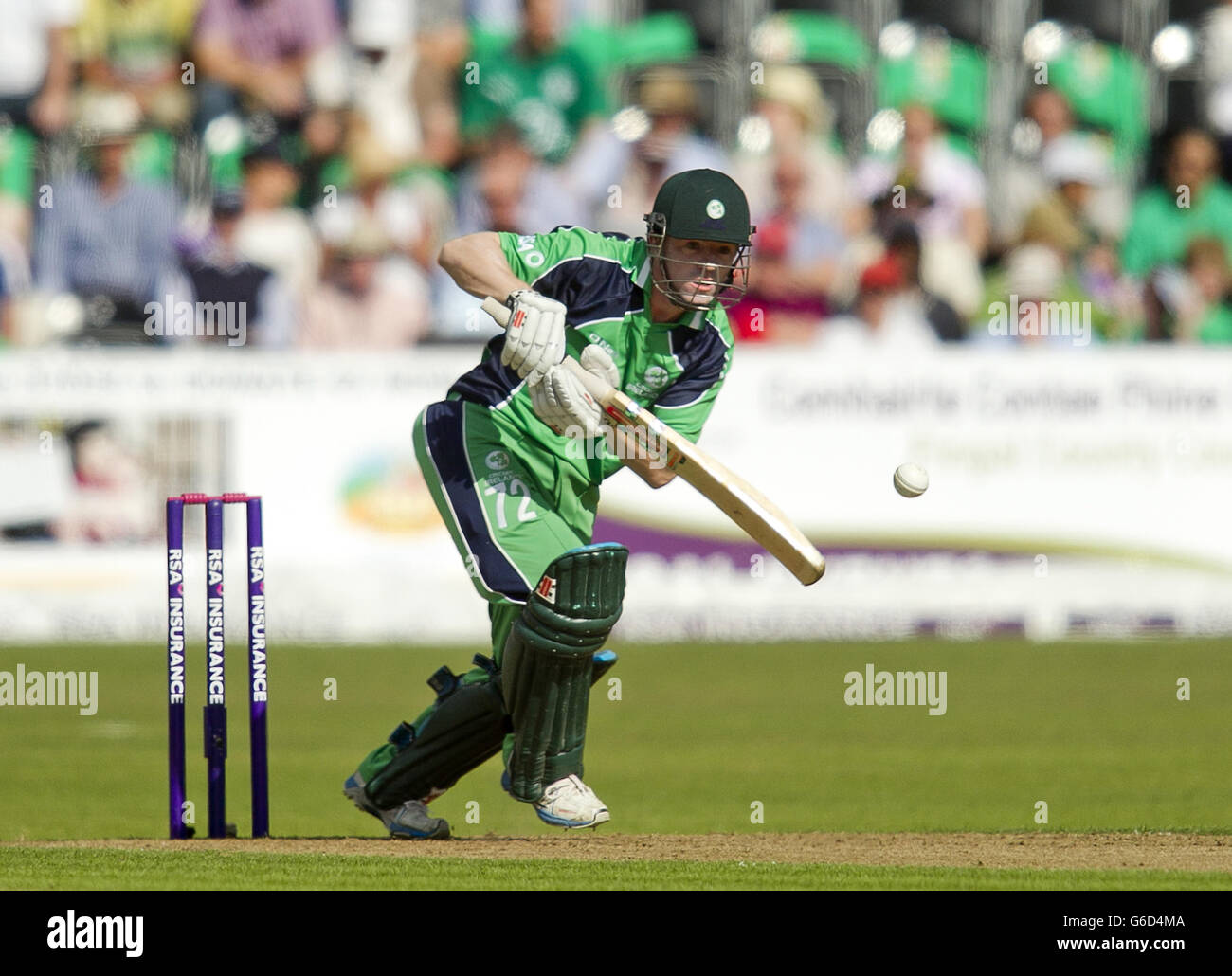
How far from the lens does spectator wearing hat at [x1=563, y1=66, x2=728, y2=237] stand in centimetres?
1579

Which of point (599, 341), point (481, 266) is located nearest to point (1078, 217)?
point (599, 341)

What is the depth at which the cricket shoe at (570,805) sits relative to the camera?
661cm

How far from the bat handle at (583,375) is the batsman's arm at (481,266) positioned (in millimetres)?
26

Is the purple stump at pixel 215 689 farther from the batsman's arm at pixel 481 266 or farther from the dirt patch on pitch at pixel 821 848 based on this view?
the batsman's arm at pixel 481 266

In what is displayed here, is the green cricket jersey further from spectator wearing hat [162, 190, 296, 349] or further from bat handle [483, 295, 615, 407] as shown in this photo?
spectator wearing hat [162, 190, 296, 349]

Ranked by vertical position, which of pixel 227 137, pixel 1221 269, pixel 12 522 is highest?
pixel 227 137

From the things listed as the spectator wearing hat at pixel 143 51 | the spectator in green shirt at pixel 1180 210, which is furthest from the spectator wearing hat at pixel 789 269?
the spectator wearing hat at pixel 143 51

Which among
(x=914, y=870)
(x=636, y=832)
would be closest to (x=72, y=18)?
(x=636, y=832)

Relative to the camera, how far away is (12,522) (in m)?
13.3

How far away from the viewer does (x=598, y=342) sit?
22.6 feet

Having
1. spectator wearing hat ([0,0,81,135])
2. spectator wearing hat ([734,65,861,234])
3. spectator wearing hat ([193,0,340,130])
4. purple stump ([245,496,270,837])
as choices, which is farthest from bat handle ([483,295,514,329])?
spectator wearing hat ([0,0,81,135])

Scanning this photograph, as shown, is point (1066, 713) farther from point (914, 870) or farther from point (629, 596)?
point (914, 870)

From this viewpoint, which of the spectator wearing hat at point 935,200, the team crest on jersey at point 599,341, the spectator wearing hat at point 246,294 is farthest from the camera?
the spectator wearing hat at point 935,200
